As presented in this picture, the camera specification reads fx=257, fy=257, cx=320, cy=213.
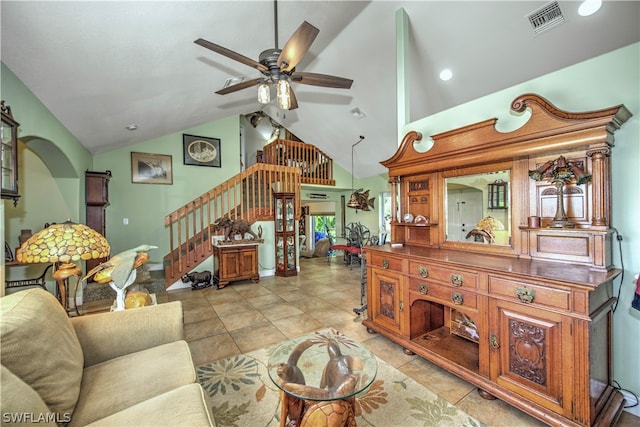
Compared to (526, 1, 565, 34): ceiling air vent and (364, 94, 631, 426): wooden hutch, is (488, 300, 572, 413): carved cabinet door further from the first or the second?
(526, 1, 565, 34): ceiling air vent

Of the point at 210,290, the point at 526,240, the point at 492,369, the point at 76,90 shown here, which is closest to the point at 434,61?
the point at 526,240

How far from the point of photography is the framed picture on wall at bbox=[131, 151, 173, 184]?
18.1ft

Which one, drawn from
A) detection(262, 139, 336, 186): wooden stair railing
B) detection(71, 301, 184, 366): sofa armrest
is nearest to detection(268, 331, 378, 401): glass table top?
detection(71, 301, 184, 366): sofa armrest

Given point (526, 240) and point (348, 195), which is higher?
point (348, 195)

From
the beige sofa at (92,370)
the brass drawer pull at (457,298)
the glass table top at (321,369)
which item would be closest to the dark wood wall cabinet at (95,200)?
the beige sofa at (92,370)

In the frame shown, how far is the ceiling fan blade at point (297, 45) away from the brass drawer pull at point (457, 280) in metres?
2.10

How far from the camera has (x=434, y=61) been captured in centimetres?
355

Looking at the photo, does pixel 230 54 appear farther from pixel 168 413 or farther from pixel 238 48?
pixel 168 413

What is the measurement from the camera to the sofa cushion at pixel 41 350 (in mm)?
987

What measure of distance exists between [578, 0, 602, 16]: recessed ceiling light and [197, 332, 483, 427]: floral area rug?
3.65 m

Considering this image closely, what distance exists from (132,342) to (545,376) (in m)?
2.58

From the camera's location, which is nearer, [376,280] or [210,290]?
[376,280]

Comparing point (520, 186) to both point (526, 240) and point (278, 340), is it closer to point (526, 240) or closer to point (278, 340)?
point (526, 240)

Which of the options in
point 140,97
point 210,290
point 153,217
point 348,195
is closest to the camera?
point 140,97
